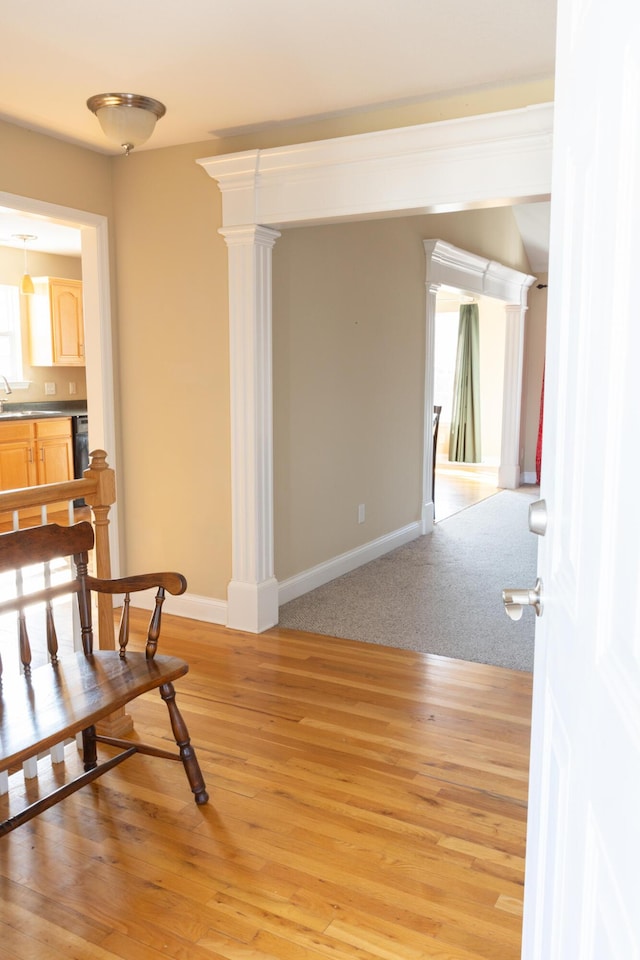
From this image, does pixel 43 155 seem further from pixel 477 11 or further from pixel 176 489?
pixel 477 11

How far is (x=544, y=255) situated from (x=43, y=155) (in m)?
6.51

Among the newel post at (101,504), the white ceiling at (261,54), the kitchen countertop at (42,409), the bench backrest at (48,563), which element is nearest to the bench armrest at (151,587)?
the bench backrest at (48,563)

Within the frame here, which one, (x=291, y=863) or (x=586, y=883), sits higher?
(x=586, y=883)

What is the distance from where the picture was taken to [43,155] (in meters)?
3.69

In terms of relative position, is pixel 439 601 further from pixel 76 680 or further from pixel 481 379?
pixel 481 379

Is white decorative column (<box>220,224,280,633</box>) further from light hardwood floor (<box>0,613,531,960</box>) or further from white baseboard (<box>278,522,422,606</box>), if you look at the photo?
light hardwood floor (<box>0,613,531,960</box>)

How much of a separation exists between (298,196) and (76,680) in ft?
7.81

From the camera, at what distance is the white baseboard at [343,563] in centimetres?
444

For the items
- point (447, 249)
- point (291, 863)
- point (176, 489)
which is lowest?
point (291, 863)

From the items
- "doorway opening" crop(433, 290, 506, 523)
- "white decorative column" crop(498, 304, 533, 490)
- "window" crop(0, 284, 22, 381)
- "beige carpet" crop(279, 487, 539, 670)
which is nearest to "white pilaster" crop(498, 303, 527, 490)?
"white decorative column" crop(498, 304, 533, 490)

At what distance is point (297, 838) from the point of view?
2225 mm

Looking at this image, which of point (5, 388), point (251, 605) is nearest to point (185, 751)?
point (251, 605)

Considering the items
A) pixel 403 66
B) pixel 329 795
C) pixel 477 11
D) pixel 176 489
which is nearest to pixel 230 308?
pixel 176 489

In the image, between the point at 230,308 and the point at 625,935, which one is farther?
the point at 230,308
